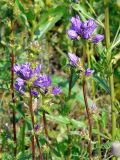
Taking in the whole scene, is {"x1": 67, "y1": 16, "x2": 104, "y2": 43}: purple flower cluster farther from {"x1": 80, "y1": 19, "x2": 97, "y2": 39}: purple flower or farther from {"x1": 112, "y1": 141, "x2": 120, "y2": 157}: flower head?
{"x1": 112, "y1": 141, "x2": 120, "y2": 157}: flower head

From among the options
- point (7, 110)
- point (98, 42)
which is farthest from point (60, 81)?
point (98, 42)

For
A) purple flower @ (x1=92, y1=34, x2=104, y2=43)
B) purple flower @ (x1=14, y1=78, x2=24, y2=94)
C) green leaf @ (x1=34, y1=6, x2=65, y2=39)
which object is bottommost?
purple flower @ (x1=14, y1=78, x2=24, y2=94)

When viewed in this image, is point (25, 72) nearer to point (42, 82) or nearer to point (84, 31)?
point (42, 82)

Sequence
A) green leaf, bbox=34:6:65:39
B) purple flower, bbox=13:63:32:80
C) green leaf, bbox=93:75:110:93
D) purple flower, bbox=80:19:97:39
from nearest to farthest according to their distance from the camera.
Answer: purple flower, bbox=13:63:32:80, purple flower, bbox=80:19:97:39, green leaf, bbox=93:75:110:93, green leaf, bbox=34:6:65:39

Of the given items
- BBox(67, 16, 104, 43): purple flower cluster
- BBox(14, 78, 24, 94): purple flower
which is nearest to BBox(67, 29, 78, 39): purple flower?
BBox(67, 16, 104, 43): purple flower cluster

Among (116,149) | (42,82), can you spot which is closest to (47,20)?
(42,82)

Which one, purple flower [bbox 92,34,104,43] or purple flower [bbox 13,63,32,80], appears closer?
purple flower [bbox 13,63,32,80]

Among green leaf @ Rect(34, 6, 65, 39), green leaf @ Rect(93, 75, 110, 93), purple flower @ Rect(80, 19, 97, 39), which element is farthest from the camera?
green leaf @ Rect(34, 6, 65, 39)

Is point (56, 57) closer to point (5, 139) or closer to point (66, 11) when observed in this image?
point (66, 11)
